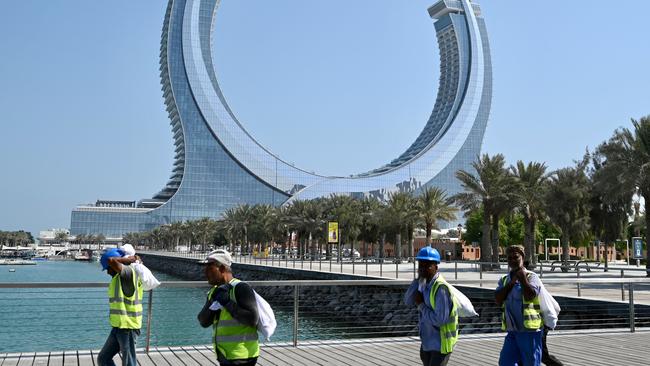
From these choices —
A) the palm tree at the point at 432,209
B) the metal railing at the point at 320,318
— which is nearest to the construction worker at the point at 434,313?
the metal railing at the point at 320,318

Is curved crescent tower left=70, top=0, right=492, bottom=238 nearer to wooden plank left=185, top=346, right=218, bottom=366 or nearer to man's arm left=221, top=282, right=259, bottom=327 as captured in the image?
wooden plank left=185, top=346, right=218, bottom=366

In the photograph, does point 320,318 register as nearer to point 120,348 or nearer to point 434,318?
point 120,348

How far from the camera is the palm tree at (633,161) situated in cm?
3062

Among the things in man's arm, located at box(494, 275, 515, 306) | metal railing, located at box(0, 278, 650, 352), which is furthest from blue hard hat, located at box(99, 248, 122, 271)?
man's arm, located at box(494, 275, 515, 306)

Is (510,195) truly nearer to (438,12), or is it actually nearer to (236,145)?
(236,145)

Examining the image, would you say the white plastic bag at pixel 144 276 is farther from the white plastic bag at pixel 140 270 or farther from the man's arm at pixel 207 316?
the man's arm at pixel 207 316

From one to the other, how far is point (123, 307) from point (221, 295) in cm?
203

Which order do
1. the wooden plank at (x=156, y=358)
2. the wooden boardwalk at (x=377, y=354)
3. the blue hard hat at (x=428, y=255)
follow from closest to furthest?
1. the blue hard hat at (x=428, y=255)
2. the wooden plank at (x=156, y=358)
3. the wooden boardwalk at (x=377, y=354)

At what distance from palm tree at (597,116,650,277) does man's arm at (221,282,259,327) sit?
98.7 feet

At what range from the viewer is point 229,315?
13.4ft

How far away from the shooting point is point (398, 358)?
8.62m

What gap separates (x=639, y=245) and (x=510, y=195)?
1155 centimetres

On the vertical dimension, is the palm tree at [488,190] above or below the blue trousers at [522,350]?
above

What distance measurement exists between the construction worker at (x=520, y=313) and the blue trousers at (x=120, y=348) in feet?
10.7
